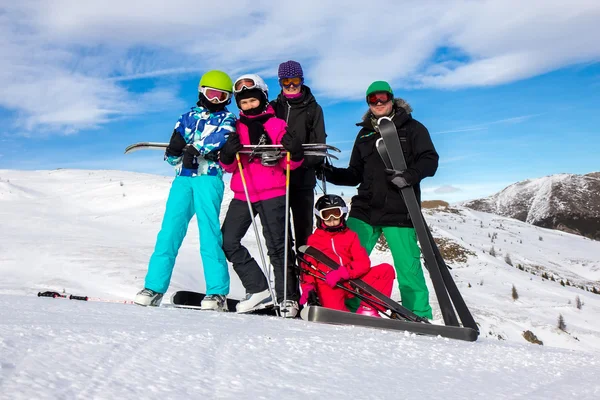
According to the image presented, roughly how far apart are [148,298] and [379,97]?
292cm

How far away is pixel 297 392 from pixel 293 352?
2.08 feet

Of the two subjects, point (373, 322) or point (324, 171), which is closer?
point (373, 322)

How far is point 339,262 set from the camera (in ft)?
15.4

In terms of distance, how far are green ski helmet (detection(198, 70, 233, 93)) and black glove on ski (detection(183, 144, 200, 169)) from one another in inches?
26.0

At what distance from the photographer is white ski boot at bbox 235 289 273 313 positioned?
4611 millimetres

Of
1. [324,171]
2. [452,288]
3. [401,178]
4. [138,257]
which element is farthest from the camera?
[138,257]

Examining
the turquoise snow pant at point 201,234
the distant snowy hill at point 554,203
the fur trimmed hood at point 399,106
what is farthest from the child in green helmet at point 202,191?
the distant snowy hill at point 554,203

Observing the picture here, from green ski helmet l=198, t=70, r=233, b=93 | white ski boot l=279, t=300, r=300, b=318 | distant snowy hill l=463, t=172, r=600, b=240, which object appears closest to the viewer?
white ski boot l=279, t=300, r=300, b=318

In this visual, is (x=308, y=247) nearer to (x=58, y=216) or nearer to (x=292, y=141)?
(x=292, y=141)

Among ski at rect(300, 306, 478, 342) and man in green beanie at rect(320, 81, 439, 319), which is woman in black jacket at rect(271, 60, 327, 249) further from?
ski at rect(300, 306, 478, 342)

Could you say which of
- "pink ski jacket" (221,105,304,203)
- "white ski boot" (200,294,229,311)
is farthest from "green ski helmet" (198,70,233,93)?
"white ski boot" (200,294,229,311)

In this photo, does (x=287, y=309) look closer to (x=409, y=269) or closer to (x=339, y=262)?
(x=339, y=262)

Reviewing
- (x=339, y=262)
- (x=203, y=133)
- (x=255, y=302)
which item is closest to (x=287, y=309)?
(x=255, y=302)

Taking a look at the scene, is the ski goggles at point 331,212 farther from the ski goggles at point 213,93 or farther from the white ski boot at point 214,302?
the ski goggles at point 213,93
